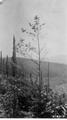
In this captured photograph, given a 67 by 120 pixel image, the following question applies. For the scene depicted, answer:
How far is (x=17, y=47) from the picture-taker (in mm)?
1681

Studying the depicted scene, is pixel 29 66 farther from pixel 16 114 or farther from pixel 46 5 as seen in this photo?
pixel 46 5

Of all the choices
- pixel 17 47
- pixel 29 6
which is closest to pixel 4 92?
pixel 17 47

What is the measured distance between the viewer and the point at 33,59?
1.63 meters

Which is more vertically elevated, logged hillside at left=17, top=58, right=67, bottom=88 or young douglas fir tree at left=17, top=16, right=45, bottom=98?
young douglas fir tree at left=17, top=16, right=45, bottom=98

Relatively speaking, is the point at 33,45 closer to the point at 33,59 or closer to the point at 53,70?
the point at 33,59

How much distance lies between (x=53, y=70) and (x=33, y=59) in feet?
0.86

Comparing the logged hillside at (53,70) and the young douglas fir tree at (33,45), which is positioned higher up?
the young douglas fir tree at (33,45)

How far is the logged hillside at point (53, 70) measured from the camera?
1.59 m

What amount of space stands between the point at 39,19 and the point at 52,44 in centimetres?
34

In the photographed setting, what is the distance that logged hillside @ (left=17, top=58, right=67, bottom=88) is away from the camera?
1591mm

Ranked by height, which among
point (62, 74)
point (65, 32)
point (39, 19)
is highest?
point (39, 19)

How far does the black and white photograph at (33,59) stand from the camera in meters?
1.58

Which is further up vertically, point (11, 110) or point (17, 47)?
point (17, 47)

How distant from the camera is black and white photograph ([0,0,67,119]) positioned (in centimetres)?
158
